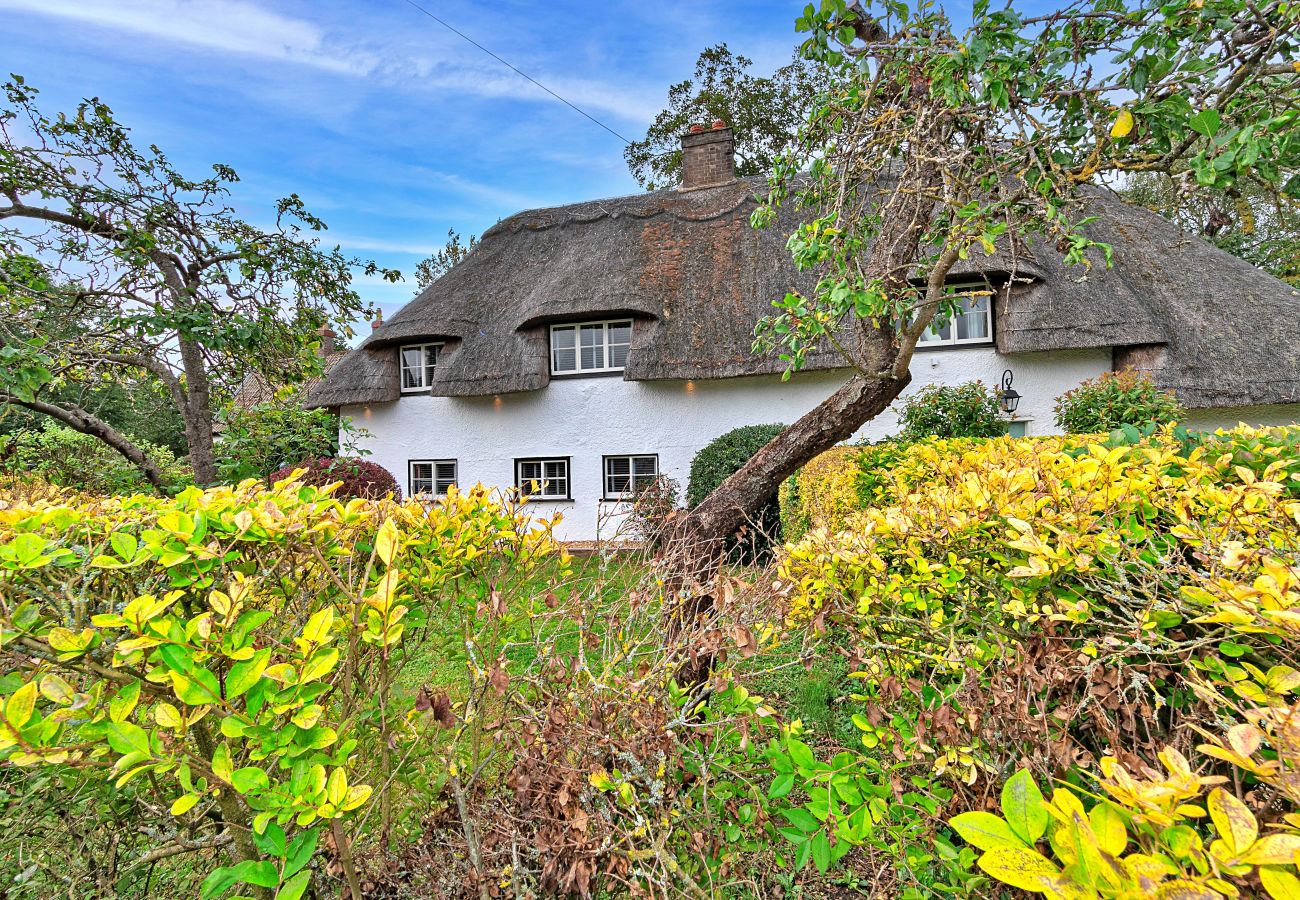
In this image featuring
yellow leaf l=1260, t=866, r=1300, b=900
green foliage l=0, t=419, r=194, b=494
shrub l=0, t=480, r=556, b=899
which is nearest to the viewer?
yellow leaf l=1260, t=866, r=1300, b=900

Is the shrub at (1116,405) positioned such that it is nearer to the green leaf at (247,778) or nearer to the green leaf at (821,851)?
the green leaf at (821,851)

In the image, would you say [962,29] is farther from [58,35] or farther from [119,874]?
[58,35]

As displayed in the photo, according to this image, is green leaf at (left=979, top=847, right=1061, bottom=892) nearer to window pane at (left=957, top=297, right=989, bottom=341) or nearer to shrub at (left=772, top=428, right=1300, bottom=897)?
shrub at (left=772, top=428, right=1300, bottom=897)

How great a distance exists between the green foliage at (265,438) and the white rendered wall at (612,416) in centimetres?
447

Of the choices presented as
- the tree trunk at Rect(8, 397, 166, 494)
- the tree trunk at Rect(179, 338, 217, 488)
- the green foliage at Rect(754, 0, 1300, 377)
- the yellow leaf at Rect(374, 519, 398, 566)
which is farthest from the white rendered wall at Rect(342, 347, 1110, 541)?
the yellow leaf at Rect(374, 519, 398, 566)

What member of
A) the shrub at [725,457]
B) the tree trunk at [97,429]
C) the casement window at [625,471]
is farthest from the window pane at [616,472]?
the tree trunk at [97,429]

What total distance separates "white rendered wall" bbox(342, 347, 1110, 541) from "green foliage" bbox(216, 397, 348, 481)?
4470 mm

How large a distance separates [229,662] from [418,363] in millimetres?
10836

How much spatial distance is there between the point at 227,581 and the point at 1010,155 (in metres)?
3.24

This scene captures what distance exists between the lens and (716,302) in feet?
31.8

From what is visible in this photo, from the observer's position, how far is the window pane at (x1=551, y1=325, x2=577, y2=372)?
1045 cm

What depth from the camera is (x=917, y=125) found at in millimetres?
2662

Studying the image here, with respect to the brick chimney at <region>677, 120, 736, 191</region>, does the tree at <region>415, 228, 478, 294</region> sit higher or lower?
higher

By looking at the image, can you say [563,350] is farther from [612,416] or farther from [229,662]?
[229,662]
